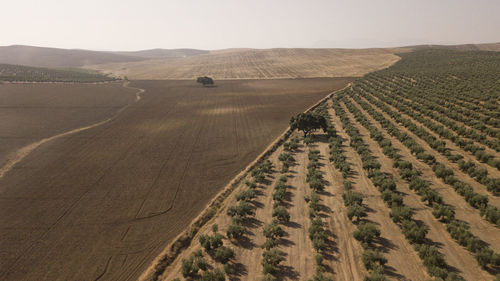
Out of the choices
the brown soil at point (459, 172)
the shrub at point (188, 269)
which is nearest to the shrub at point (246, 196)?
the shrub at point (188, 269)

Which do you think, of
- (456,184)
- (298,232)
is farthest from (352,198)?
(456,184)

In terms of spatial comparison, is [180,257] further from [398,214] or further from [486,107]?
[486,107]

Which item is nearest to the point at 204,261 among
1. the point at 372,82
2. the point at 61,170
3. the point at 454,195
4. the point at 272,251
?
the point at 272,251

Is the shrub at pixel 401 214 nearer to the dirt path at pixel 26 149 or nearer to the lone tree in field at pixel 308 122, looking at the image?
the lone tree in field at pixel 308 122

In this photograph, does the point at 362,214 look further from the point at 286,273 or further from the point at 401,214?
the point at 286,273

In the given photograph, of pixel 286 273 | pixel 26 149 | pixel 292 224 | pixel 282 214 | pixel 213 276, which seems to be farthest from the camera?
pixel 26 149

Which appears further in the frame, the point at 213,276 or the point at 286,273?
the point at 286,273
